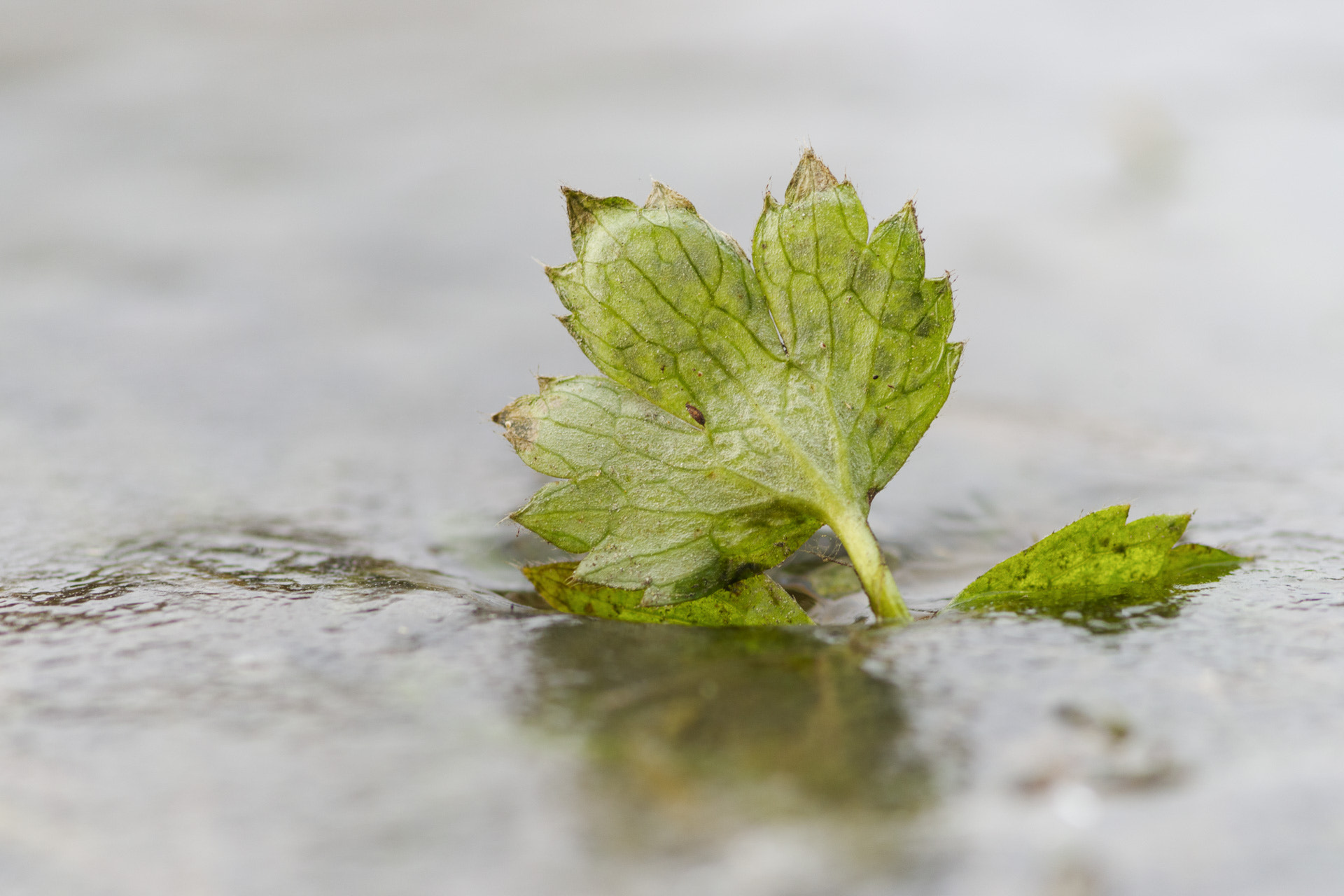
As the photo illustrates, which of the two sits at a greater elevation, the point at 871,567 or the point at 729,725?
the point at 871,567

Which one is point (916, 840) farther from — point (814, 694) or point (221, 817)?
point (221, 817)

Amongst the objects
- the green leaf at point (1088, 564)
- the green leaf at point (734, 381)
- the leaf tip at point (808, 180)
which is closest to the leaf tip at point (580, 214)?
the green leaf at point (734, 381)

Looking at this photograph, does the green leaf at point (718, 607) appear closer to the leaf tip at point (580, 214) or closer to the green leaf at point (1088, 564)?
the green leaf at point (1088, 564)

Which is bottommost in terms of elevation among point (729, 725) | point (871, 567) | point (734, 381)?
point (729, 725)

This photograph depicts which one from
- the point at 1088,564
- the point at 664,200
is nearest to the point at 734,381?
the point at 664,200

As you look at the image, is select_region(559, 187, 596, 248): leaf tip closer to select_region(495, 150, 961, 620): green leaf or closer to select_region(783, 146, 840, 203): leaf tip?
select_region(495, 150, 961, 620): green leaf

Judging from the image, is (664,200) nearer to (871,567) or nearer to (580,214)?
(580,214)

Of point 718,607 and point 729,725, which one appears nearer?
point 729,725

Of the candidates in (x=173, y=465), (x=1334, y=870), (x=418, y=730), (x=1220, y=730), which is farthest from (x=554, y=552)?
(x=1334, y=870)
